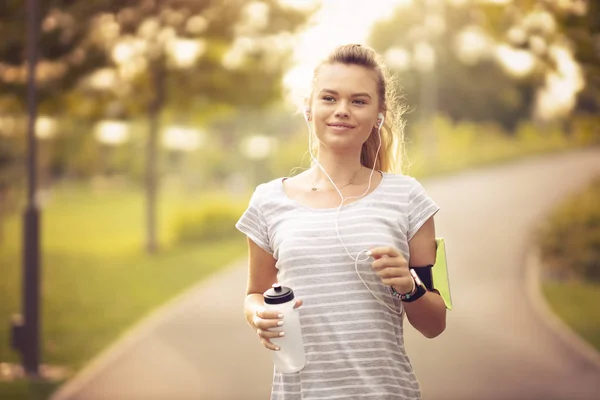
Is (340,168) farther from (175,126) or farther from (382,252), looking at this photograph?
(175,126)

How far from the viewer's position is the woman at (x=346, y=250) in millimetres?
1944

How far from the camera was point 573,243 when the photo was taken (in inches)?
385

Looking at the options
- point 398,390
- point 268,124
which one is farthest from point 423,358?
point 268,124

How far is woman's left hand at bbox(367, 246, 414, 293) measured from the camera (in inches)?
70.5

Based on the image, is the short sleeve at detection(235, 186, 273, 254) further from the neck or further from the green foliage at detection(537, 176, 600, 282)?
the green foliage at detection(537, 176, 600, 282)

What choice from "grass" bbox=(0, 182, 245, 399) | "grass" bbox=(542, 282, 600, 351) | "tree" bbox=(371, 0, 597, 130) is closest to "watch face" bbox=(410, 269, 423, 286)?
"grass" bbox=(0, 182, 245, 399)

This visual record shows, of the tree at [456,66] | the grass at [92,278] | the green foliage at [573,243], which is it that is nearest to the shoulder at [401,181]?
the grass at [92,278]

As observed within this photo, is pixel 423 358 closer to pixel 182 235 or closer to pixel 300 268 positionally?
pixel 300 268

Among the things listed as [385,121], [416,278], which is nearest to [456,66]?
[385,121]

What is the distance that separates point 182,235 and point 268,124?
12501 millimetres

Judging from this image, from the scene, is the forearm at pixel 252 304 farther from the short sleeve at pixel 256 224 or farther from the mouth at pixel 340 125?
the mouth at pixel 340 125

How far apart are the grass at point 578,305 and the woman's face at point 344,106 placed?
6.06m

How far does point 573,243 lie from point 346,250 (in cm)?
861

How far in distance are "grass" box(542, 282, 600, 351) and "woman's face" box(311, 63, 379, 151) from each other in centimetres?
606
